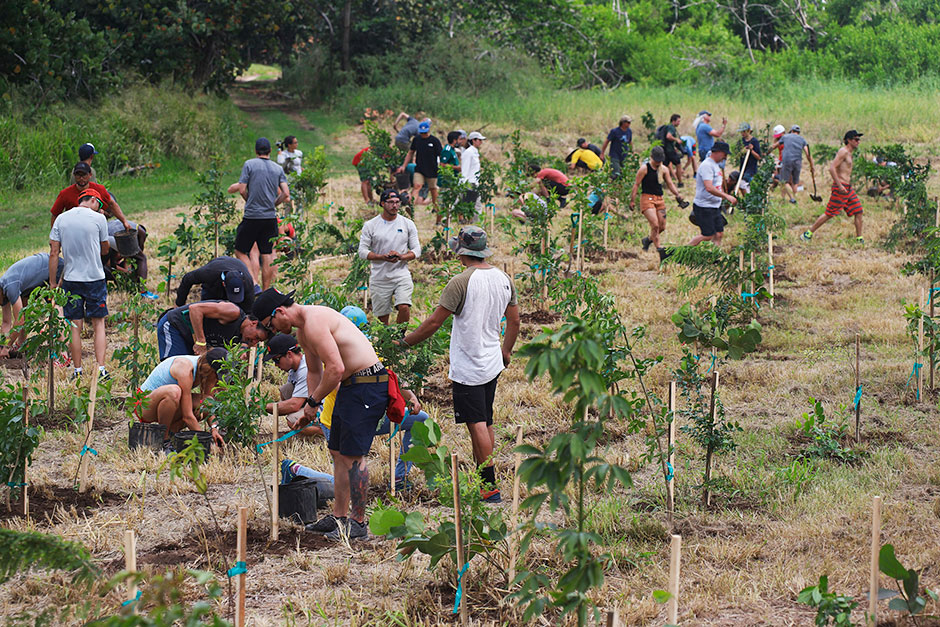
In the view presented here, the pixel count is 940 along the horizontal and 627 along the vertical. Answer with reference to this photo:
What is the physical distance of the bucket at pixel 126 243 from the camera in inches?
374

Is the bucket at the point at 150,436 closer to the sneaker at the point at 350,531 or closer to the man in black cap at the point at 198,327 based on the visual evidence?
the man in black cap at the point at 198,327

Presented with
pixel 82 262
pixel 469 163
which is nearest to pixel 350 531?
pixel 82 262

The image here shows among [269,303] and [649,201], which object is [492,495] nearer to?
[269,303]

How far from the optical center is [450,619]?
4699 mm

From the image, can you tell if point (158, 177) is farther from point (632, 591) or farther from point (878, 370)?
point (632, 591)

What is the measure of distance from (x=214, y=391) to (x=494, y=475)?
200cm

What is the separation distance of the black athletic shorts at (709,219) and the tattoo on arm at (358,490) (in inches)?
305

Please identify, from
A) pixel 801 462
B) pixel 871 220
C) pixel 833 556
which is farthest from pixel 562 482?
pixel 871 220

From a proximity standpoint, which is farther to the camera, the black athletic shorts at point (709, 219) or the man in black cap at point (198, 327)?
the black athletic shorts at point (709, 219)

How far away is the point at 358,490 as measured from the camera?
18.5ft

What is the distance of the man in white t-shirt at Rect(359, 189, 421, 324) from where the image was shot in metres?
9.02

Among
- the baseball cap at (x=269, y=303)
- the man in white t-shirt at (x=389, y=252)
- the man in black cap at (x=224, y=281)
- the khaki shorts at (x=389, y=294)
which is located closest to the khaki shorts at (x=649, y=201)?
the man in white t-shirt at (x=389, y=252)

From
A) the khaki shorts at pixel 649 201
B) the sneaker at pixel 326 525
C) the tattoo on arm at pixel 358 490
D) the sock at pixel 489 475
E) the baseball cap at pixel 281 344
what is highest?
the baseball cap at pixel 281 344

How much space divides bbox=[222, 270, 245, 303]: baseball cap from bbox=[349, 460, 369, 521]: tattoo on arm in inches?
114
